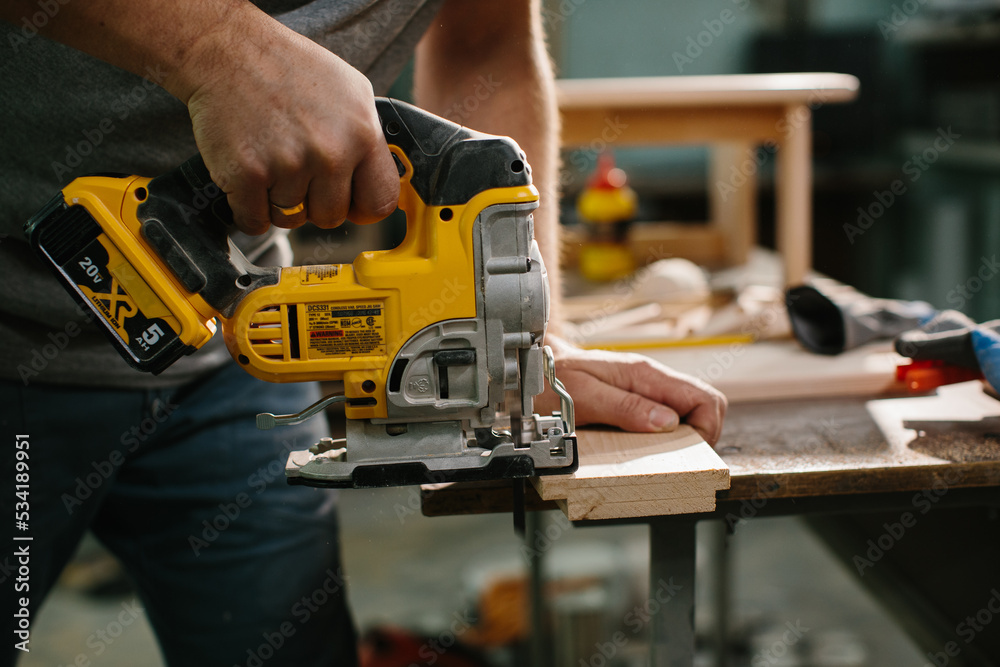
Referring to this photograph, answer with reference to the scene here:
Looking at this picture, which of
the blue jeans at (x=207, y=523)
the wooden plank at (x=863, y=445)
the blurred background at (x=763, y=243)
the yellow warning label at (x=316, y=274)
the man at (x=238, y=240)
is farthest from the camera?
the blurred background at (x=763, y=243)

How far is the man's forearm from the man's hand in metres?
0.13

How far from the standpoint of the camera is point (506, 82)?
1119 mm

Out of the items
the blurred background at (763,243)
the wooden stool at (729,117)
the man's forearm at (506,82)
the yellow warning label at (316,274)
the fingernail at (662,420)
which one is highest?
the man's forearm at (506,82)

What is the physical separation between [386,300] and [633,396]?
353 millimetres

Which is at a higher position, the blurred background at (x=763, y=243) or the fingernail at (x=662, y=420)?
the fingernail at (x=662, y=420)

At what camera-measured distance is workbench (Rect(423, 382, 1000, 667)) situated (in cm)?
90

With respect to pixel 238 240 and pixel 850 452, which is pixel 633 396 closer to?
pixel 850 452

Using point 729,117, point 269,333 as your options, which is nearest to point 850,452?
point 269,333

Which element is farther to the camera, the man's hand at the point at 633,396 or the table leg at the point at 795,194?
the table leg at the point at 795,194

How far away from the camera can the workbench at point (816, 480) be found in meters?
0.90

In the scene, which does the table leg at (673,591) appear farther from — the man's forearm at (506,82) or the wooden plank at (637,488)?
the man's forearm at (506,82)

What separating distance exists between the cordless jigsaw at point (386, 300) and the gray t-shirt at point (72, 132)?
0.20m

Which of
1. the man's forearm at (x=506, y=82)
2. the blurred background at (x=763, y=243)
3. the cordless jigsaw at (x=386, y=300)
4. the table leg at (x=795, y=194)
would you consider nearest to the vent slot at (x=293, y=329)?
the cordless jigsaw at (x=386, y=300)

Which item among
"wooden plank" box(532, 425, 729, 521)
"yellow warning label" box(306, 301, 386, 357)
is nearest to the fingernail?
"wooden plank" box(532, 425, 729, 521)
